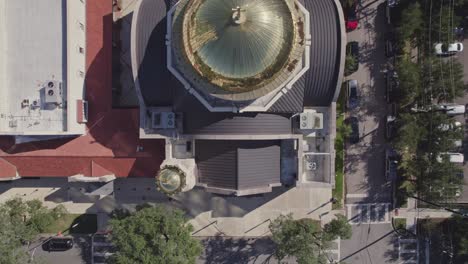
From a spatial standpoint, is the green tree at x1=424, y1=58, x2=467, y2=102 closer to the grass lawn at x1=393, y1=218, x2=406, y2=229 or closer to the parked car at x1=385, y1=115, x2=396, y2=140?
the parked car at x1=385, y1=115, x2=396, y2=140

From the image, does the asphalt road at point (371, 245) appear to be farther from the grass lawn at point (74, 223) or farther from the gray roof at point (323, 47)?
the grass lawn at point (74, 223)

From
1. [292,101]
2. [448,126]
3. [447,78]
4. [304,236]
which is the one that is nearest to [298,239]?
[304,236]

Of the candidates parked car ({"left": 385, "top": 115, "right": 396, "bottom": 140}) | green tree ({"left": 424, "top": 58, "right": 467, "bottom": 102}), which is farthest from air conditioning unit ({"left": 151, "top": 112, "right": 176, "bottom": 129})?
green tree ({"left": 424, "top": 58, "right": 467, "bottom": 102})

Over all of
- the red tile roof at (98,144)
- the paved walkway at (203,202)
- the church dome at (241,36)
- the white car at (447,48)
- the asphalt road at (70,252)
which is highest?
the white car at (447,48)

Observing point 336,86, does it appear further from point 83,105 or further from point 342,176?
point 83,105

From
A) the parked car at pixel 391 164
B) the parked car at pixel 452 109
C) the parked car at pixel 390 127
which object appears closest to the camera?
the parked car at pixel 452 109

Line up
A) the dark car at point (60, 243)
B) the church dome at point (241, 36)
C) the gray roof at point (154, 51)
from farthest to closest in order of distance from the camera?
1. the dark car at point (60, 243)
2. the gray roof at point (154, 51)
3. the church dome at point (241, 36)

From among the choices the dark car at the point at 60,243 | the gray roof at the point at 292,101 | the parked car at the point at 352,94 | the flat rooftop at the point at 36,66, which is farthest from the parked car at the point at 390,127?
the dark car at the point at 60,243

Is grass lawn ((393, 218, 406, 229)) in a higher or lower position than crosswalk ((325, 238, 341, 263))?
higher

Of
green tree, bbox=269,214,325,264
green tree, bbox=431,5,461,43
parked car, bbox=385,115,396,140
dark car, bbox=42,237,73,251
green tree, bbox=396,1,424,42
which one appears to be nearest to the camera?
green tree, bbox=269,214,325,264
